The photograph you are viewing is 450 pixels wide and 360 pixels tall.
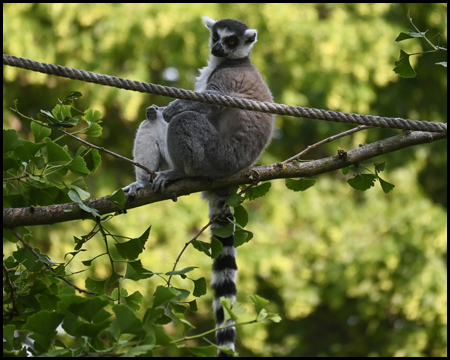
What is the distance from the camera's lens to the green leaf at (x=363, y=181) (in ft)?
7.54

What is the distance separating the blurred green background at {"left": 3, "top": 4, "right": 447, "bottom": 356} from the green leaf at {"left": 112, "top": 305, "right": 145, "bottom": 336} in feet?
14.3

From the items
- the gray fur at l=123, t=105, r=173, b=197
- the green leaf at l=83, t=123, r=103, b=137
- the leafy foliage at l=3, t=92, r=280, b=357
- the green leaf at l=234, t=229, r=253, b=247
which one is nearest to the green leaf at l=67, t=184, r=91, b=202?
the leafy foliage at l=3, t=92, r=280, b=357

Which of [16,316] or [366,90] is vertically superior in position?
[366,90]

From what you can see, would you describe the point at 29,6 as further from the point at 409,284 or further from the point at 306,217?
the point at 409,284

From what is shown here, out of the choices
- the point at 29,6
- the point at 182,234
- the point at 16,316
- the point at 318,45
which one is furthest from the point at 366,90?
the point at 16,316

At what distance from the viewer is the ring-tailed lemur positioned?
105 inches

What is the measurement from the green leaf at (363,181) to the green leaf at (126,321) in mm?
1250

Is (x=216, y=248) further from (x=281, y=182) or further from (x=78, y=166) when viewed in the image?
(x=281, y=182)

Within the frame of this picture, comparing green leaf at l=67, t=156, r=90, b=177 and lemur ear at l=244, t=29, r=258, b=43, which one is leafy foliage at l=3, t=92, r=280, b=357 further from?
lemur ear at l=244, t=29, r=258, b=43

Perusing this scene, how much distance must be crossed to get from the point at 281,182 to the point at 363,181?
4.75 metres

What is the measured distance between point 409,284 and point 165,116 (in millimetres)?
4317

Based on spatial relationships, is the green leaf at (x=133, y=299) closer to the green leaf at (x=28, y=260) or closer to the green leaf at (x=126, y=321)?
the green leaf at (x=28, y=260)

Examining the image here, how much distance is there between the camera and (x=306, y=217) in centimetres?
670

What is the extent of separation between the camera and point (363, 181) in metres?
2.31
